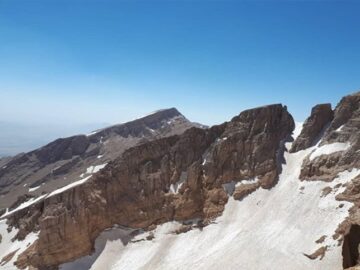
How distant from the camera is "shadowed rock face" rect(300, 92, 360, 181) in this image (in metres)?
81.7

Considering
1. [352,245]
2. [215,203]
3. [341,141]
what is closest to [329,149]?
[341,141]

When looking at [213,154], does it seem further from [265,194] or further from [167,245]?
[167,245]

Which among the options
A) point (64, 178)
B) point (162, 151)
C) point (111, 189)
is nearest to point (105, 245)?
point (111, 189)

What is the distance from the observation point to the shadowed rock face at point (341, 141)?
81.7 metres

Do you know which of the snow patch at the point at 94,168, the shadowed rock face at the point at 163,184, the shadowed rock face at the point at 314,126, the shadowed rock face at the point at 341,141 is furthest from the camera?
the snow patch at the point at 94,168

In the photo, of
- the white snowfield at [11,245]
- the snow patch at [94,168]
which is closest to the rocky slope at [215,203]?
the white snowfield at [11,245]

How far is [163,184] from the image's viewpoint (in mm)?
94938

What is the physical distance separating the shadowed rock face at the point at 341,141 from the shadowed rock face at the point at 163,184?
8588 mm

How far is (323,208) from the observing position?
76188mm

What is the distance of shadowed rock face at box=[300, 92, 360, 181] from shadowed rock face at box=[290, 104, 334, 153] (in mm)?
2260

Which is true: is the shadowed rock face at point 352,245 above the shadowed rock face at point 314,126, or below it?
below

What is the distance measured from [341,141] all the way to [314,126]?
30.1 feet

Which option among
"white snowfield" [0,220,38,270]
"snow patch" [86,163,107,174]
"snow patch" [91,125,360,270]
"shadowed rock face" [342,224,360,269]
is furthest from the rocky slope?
"snow patch" [86,163,107,174]

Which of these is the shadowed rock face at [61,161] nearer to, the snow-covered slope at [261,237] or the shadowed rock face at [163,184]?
the shadowed rock face at [163,184]
